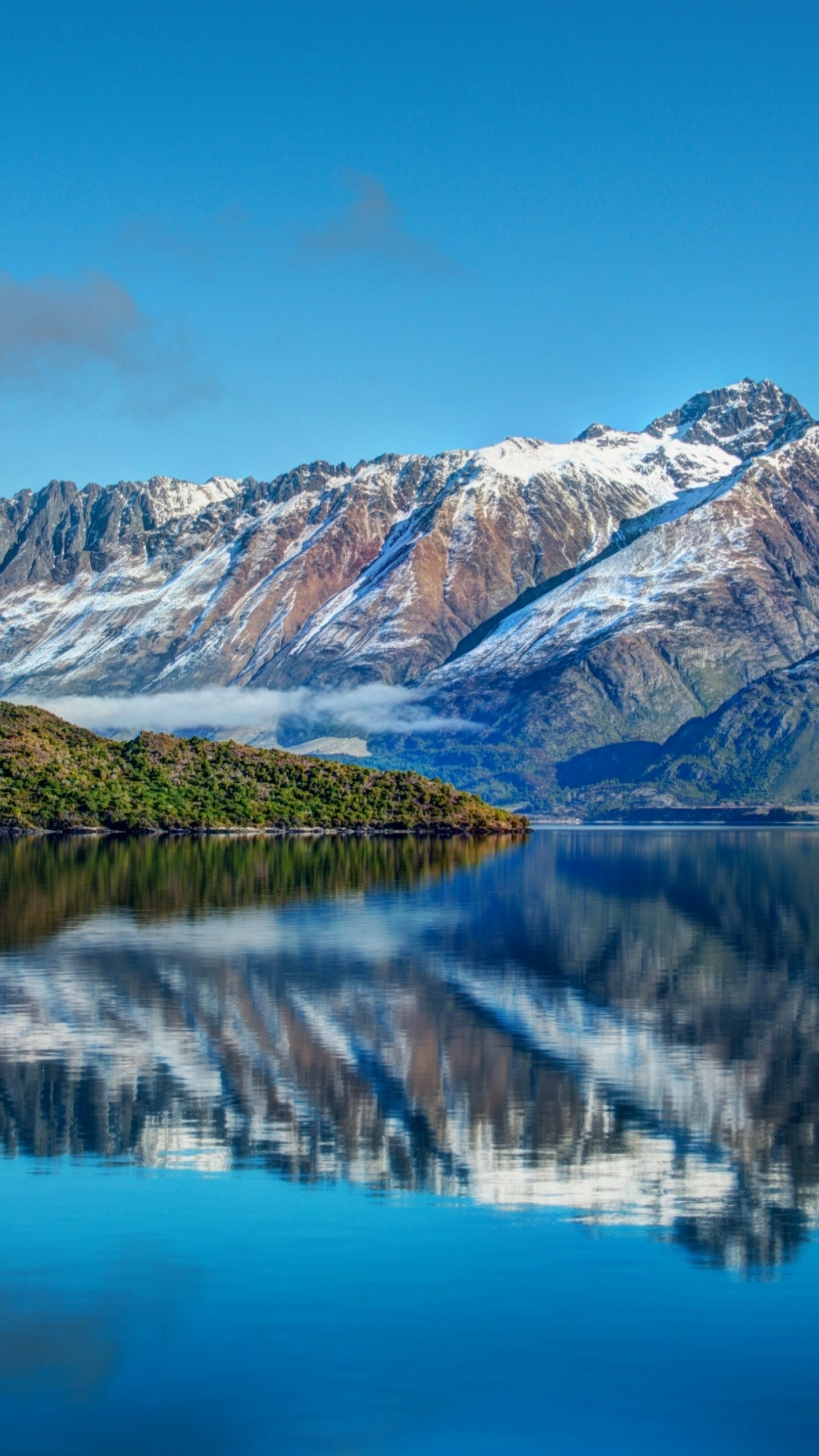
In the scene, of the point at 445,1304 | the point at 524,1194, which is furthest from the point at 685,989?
the point at 445,1304

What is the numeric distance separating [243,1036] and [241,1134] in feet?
55.2

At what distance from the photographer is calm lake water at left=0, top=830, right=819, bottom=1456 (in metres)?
27.9

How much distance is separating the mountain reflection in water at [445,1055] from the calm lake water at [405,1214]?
8.2 inches

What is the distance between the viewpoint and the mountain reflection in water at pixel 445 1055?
4172 centimetres

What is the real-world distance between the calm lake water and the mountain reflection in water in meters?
0.21

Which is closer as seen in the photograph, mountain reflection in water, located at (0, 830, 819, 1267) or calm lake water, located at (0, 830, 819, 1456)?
calm lake water, located at (0, 830, 819, 1456)

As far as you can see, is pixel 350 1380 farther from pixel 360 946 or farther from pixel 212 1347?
pixel 360 946

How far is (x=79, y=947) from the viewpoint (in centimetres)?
9194

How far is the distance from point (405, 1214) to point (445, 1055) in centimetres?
2109

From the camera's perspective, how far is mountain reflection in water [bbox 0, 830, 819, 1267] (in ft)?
137

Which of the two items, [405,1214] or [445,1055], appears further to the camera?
[445,1055]

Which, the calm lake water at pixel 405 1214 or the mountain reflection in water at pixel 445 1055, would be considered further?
the mountain reflection in water at pixel 445 1055

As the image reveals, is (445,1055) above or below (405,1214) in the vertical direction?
above

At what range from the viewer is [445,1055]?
58.7 meters
